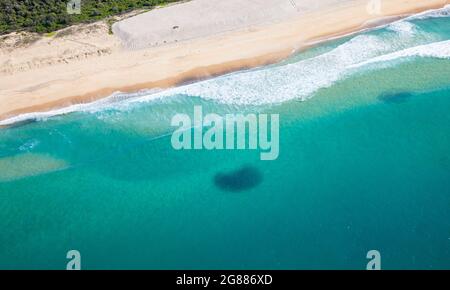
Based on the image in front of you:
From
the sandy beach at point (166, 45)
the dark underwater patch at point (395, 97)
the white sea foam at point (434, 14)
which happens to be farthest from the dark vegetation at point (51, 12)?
the white sea foam at point (434, 14)

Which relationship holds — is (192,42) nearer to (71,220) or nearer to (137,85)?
(137,85)

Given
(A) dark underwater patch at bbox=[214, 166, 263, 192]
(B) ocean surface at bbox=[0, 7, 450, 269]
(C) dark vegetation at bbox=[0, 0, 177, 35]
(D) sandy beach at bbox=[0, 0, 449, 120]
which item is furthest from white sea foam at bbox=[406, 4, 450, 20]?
(A) dark underwater patch at bbox=[214, 166, 263, 192]

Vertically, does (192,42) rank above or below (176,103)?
above

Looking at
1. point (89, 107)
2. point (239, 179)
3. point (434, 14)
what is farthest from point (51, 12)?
point (434, 14)

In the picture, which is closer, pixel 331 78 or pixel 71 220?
pixel 71 220

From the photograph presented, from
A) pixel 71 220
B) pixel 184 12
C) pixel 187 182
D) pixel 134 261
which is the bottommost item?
pixel 134 261

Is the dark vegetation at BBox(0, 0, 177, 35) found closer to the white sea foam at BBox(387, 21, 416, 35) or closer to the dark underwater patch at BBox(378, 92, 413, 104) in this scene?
the white sea foam at BBox(387, 21, 416, 35)
